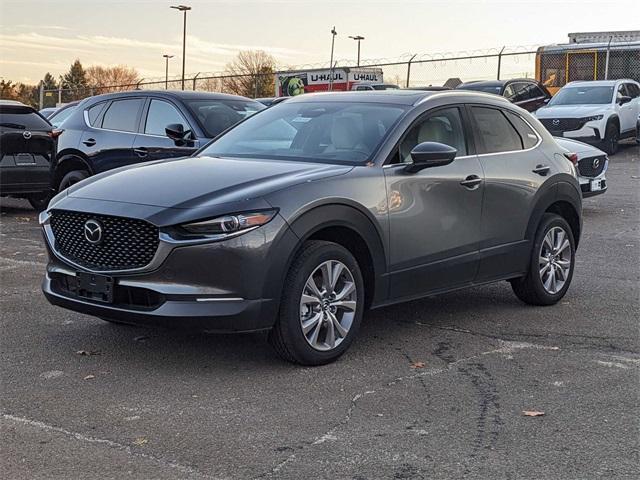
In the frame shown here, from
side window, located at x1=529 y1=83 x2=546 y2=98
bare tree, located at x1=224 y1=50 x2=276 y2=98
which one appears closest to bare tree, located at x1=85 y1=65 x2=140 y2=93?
bare tree, located at x1=224 y1=50 x2=276 y2=98

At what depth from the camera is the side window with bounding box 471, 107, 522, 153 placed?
23.1ft

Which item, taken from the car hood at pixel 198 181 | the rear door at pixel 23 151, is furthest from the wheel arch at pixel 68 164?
the car hood at pixel 198 181

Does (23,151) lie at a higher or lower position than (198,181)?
lower

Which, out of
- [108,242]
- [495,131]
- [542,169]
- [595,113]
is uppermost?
[595,113]

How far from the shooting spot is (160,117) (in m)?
10.9

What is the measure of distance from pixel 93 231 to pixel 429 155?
214 cm

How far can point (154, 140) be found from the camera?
1076 centimetres

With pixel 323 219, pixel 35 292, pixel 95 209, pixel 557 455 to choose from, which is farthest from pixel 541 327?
pixel 35 292

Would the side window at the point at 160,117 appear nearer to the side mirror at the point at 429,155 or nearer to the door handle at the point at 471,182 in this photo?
the door handle at the point at 471,182

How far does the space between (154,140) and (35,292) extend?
338 cm

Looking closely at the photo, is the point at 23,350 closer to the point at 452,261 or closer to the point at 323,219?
the point at 323,219

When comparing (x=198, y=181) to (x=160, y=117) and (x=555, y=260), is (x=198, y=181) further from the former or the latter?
(x=160, y=117)

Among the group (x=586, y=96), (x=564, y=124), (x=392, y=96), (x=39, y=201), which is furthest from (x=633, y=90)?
(x=392, y=96)

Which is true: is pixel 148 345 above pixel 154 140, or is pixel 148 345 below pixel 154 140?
below
